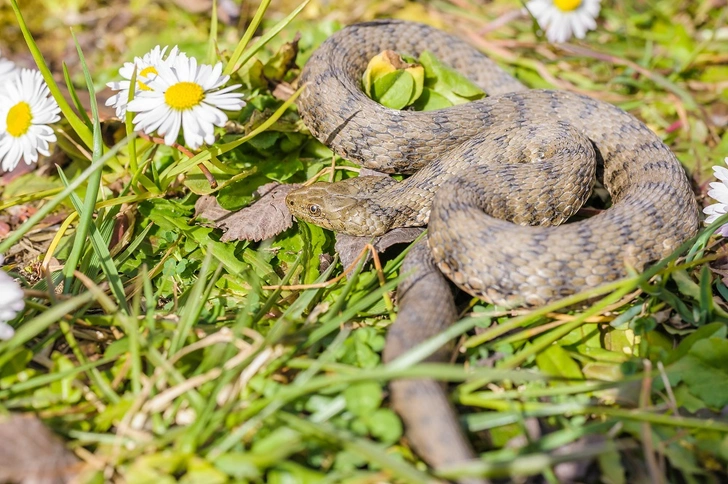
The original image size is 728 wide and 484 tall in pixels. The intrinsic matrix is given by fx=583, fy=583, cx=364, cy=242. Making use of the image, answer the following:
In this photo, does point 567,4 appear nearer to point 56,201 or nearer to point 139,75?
point 139,75

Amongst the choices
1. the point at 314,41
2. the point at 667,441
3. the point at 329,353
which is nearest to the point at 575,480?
the point at 667,441

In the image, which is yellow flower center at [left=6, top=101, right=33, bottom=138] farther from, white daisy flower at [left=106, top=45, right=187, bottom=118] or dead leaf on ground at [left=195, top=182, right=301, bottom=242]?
dead leaf on ground at [left=195, top=182, right=301, bottom=242]

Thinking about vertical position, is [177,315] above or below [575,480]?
above

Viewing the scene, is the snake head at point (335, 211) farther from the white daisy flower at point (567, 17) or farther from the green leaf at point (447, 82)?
the white daisy flower at point (567, 17)

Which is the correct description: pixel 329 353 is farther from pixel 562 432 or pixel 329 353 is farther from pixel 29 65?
pixel 29 65

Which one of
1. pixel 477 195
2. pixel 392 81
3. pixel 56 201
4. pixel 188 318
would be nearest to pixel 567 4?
pixel 392 81

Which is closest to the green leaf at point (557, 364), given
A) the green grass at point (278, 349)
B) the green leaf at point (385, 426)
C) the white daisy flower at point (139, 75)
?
the green grass at point (278, 349)
